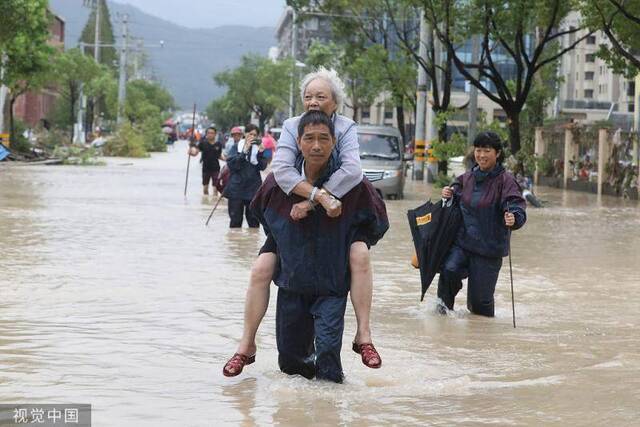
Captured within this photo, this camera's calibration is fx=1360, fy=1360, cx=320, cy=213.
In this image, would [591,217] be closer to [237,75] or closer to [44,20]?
[44,20]

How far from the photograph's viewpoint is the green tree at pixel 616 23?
93.2ft

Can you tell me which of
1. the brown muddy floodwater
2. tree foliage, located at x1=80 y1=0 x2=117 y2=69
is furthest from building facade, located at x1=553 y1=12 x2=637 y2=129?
the brown muddy floodwater

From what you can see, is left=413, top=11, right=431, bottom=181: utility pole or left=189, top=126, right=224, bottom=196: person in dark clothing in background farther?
left=413, top=11, right=431, bottom=181: utility pole

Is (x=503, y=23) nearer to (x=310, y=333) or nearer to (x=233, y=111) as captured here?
(x=310, y=333)

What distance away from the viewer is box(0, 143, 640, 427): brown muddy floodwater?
7.02 metres

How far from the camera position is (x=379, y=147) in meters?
31.9

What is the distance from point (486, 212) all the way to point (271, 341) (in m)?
2.04

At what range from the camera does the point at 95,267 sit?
13750 mm

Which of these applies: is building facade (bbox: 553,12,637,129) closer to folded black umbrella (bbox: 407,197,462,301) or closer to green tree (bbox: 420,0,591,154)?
green tree (bbox: 420,0,591,154)

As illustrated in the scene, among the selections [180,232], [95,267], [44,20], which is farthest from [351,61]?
[95,267]

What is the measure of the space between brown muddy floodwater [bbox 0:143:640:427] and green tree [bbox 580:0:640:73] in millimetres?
11059

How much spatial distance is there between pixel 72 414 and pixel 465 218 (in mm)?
4381

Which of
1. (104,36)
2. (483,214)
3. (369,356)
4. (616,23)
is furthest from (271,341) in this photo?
(104,36)

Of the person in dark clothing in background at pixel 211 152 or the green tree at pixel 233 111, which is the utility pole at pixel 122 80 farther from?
the person in dark clothing in background at pixel 211 152
